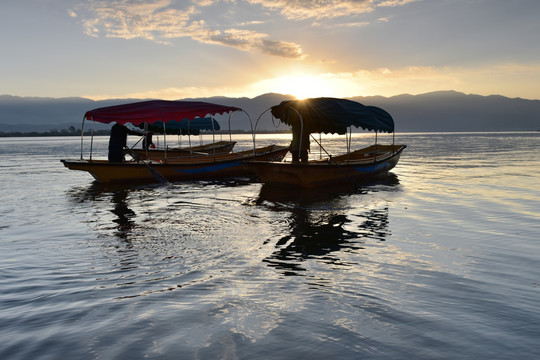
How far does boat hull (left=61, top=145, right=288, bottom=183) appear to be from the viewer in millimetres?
15414

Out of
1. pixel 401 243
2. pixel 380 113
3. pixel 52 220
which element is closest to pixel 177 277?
pixel 401 243

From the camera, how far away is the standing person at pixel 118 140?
1562cm

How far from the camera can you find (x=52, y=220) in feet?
31.7

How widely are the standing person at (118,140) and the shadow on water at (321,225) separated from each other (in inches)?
234

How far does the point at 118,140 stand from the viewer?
51.8 ft

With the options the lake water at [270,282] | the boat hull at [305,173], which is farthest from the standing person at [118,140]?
the boat hull at [305,173]

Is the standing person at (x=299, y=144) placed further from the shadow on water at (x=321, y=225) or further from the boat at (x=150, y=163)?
the boat at (x=150, y=163)

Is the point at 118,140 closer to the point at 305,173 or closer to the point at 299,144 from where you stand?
the point at 299,144

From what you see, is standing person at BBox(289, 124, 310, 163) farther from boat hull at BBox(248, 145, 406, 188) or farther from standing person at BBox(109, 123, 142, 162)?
standing person at BBox(109, 123, 142, 162)

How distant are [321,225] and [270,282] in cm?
395

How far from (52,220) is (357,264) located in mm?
7555

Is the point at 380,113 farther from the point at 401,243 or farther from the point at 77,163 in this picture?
the point at 77,163

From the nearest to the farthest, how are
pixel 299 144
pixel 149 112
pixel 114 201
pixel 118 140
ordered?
pixel 114 201, pixel 299 144, pixel 149 112, pixel 118 140

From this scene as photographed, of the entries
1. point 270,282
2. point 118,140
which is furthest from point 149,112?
point 270,282
